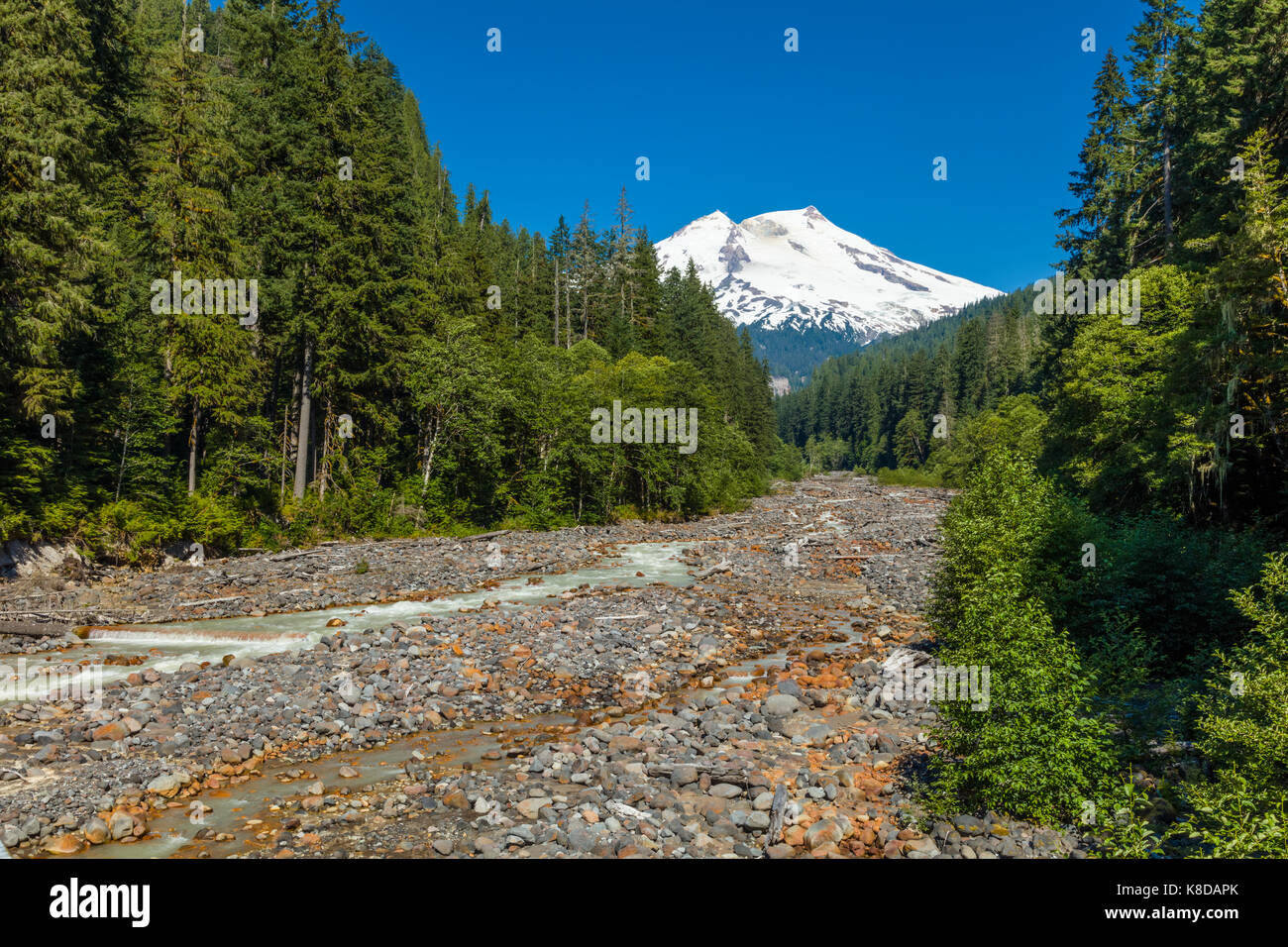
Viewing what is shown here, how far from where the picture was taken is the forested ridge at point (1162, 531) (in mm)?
6953

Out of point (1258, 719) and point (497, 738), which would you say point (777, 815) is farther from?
point (497, 738)

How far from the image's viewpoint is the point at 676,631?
57.2 ft

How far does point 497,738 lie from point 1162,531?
1422 cm

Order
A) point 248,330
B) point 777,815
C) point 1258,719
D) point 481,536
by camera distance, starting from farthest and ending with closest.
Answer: point 481,536 < point 248,330 < point 777,815 < point 1258,719

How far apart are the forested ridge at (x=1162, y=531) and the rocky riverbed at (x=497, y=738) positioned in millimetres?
1135

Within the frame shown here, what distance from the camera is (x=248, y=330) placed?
27.2 metres

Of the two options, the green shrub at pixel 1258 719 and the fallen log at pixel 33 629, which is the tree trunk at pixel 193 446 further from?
the green shrub at pixel 1258 719

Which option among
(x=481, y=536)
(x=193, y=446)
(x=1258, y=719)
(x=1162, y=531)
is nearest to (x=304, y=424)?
(x=193, y=446)

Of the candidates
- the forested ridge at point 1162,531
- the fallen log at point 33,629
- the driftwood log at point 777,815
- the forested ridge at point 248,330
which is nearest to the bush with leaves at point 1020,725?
the forested ridge at point 1162,531

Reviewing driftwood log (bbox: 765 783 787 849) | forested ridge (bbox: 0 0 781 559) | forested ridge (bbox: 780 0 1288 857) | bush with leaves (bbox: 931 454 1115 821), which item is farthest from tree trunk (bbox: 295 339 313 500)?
bush with leaves (bbox: 931 454 1115 821)

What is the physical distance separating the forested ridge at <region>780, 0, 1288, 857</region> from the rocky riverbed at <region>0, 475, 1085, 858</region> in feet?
3.72
